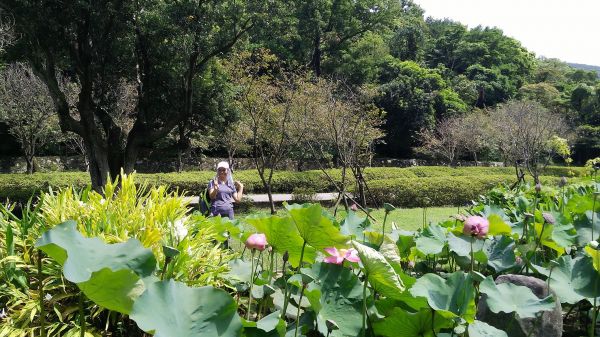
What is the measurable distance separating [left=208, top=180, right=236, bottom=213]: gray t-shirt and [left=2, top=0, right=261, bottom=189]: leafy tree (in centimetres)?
464

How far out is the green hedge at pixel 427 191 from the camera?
526 inches

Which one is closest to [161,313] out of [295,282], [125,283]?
[125,283]

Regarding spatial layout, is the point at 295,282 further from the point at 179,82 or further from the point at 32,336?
the point at 179,82

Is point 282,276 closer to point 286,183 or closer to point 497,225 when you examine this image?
point 497,225

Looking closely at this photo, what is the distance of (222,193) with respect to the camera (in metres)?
A: 5.35

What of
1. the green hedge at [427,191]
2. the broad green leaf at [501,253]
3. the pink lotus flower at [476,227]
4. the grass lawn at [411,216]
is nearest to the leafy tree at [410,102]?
the green hedge at [427,191]

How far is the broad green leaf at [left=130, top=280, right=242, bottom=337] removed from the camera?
1064 mm

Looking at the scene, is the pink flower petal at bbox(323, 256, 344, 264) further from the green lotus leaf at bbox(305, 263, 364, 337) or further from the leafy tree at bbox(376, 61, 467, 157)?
the leafy tree at bbox(376, 61, 467, 157)

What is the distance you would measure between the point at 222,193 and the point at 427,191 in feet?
30.5

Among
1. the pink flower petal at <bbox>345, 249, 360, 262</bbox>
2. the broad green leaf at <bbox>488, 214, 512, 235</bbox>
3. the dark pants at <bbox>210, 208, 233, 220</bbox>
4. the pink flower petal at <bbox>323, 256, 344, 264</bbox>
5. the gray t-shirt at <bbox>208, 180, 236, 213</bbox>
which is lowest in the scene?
the dark pants at <bbox>210, 208, 233, 220</bbox>

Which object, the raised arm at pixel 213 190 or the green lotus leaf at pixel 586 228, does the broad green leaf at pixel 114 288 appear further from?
the raised arm at pixel 213 190

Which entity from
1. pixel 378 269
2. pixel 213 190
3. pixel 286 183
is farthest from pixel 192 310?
pixel 286 183

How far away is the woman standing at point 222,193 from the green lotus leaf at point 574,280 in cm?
389

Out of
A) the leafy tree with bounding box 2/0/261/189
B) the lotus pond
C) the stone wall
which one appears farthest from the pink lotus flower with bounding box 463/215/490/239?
the stone wall
